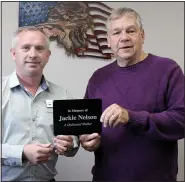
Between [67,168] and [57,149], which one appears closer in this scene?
[57,149]

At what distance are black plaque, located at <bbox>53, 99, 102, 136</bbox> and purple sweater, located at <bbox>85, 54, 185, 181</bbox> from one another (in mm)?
84

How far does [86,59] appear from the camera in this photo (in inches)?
38.9

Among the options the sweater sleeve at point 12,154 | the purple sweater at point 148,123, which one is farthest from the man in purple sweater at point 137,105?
the sweater sleeve at point 12,154

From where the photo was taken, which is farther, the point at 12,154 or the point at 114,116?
the point at 12,154

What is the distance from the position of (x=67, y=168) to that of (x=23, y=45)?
51cm

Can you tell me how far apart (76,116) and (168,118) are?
0.32m

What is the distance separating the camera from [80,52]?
3.23 ft

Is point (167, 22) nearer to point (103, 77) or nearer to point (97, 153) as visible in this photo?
point (103, 77)

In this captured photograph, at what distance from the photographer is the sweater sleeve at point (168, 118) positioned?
851 mm

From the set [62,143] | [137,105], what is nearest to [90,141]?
[62,143]

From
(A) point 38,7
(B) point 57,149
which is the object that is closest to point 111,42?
(A) point 38,7

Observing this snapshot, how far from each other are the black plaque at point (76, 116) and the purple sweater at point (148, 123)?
3.3 inches

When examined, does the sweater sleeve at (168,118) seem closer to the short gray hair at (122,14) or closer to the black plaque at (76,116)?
the black plaque at (76,116)

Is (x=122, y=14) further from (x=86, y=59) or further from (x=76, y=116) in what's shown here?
(x=76, y=116)
